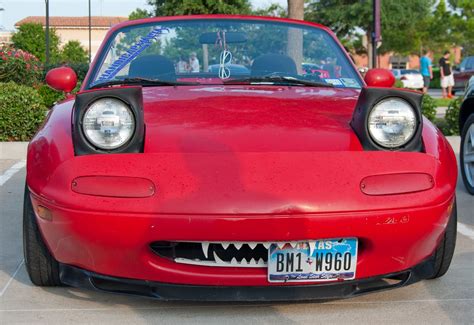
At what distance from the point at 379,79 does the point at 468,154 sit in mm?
2044

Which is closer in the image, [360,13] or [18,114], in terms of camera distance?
[18,114]

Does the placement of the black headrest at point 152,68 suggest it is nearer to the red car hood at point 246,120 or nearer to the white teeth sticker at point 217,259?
the red car hood at point 246,120

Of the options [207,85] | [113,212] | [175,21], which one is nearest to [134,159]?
[113,212]

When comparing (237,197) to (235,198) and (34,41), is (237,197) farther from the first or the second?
(34,41)

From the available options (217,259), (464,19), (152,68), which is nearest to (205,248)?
(217,259)

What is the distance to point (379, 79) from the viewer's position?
4.33 m

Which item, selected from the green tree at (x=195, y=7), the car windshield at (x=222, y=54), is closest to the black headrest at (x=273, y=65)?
the car windshield at (x=222, y=54)

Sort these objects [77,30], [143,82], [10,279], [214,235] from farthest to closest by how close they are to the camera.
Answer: [77,30], [143,82], [10,279], [214,235]

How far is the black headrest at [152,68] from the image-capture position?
4.07 metres

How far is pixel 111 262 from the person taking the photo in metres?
2.93

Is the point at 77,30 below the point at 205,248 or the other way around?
the other way around

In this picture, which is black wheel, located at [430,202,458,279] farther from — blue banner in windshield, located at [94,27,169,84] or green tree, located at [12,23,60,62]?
green tree, located at [12,23,60,62]

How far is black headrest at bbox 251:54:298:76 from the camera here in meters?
4.14

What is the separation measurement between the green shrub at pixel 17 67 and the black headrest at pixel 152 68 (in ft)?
43.4
